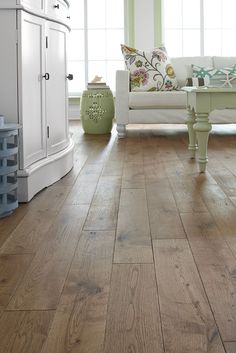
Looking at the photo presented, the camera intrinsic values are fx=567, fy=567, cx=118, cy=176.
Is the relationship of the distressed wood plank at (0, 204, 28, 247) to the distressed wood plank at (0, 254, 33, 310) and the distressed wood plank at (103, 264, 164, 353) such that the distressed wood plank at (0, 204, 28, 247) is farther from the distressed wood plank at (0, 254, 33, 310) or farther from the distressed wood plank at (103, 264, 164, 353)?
the distressed wood plank at (103, 264, 164, 353)

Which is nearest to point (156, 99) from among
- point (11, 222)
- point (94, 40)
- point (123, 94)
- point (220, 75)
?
point (123, 94)

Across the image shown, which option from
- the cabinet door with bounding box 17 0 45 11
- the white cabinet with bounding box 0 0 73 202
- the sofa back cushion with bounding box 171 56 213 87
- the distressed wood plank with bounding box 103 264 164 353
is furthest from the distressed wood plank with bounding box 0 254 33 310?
the sofa back cushion with bounding box 171 56 213 87

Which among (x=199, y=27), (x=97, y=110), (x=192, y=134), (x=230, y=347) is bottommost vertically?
(x=230, y=347)

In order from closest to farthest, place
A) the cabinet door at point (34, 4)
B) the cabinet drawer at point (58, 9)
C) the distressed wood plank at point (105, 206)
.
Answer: the distressed wood plank at point (105, 206)
the cabinet door at point (34, 4)
the cabinet drawer at point (58, 9)

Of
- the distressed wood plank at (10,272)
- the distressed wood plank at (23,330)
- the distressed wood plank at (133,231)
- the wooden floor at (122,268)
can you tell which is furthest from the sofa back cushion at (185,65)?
the distressed wood plank at (23,330)

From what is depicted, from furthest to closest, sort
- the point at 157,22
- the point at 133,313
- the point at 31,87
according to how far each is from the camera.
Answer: the point at 157,22 → the point at 31,87 → the point at 133,313

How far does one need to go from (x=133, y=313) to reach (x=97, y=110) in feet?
16.3

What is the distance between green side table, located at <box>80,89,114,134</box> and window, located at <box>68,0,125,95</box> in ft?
7.93

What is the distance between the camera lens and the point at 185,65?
6629 millimetres

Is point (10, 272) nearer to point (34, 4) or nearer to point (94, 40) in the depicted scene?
point (34, 4)

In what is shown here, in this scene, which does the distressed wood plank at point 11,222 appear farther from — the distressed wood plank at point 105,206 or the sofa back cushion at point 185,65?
the sofa back cushion at point 185,65

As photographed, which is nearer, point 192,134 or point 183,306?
point 183,306

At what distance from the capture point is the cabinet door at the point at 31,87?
8.84 feet

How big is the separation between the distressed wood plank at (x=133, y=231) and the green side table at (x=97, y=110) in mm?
3358
